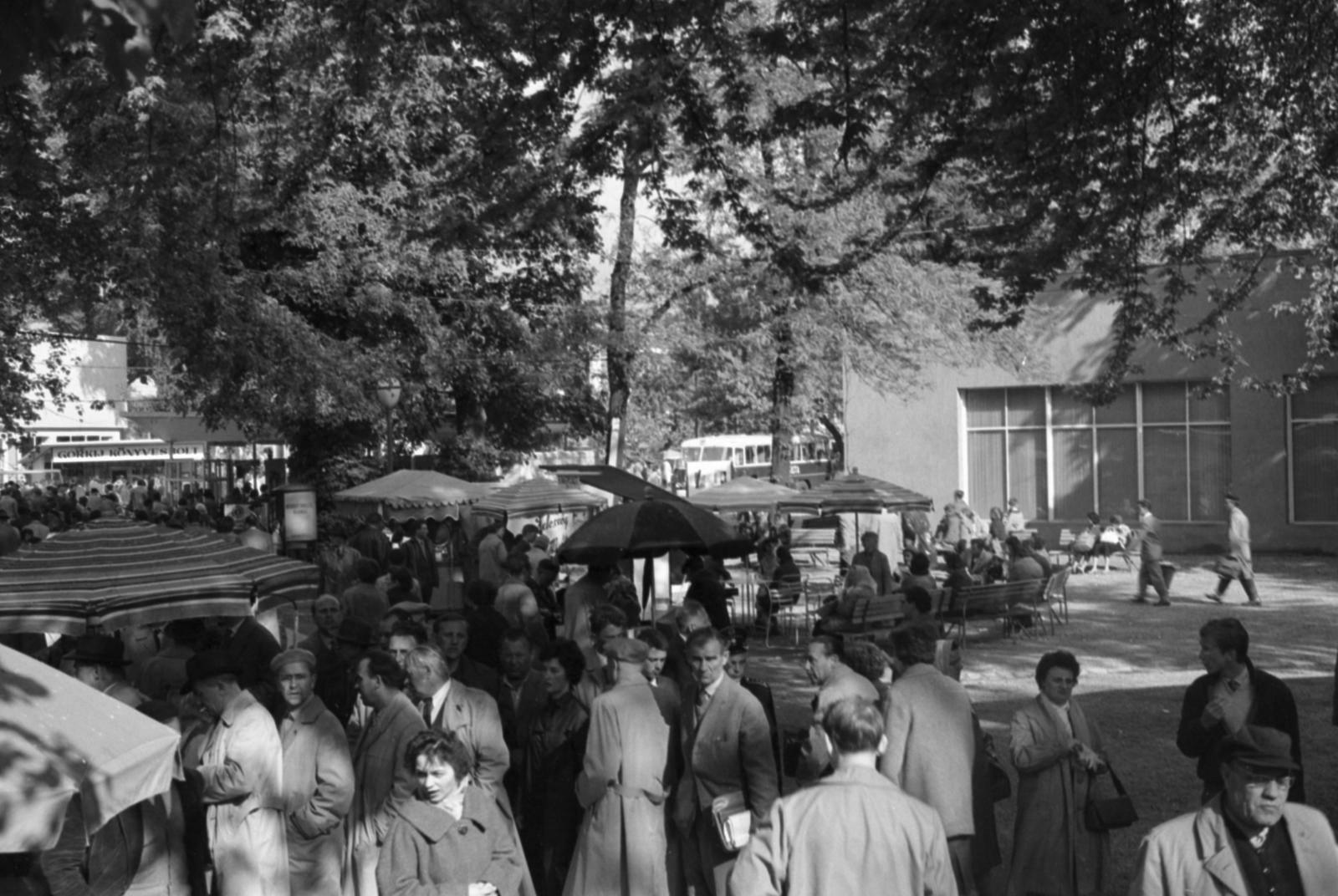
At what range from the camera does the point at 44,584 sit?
8656 mm

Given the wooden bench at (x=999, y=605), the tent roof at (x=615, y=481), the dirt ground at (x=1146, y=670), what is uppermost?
the tent roof at (x=615, y=481)

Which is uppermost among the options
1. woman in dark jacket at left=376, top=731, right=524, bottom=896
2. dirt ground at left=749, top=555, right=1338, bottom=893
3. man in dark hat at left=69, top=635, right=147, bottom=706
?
man in dark hat at left=69, top=635, right=147, bottom=706

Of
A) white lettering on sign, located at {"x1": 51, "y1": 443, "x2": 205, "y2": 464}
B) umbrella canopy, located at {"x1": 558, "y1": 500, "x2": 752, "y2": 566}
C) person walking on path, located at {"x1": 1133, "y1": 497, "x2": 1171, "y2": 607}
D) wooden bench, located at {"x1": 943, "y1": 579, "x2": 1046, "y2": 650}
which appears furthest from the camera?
white lettering on sign, located at {"x1": 51, "y1": 443, "x2": 205, "y2": 464}

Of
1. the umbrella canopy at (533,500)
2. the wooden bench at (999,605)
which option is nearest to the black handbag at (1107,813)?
the wooden bench at (999,605)

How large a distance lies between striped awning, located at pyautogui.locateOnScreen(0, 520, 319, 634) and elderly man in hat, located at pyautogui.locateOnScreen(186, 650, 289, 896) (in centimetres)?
223

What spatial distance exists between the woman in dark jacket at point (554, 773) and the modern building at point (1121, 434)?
21869mm

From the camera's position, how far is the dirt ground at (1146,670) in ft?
33.5

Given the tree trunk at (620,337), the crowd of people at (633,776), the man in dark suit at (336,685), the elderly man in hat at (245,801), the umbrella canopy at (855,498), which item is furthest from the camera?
the tree trunk at (620,337)

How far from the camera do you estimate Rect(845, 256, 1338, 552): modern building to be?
29.0 m

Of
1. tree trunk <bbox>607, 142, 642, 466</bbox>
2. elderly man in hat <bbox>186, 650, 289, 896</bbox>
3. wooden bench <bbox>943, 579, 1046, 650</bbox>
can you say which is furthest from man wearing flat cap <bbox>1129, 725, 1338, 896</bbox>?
tree trunk <bbox>607, 142, 642, 466</bbox>

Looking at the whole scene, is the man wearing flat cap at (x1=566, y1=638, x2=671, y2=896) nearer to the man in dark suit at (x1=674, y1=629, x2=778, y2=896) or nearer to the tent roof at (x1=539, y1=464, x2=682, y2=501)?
the man in dark suit at (x1=674, y1=629, x2=778, y2=896)

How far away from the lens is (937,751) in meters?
6.60

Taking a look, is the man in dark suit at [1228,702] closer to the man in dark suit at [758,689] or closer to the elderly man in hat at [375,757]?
the man in dark suit at [758,689]

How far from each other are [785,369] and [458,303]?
7359 millimetres
